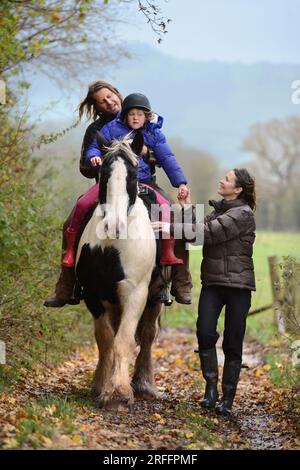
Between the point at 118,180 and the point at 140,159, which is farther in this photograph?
the point at 140,159

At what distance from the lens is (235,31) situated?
172625 millimetres

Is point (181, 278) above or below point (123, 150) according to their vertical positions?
below

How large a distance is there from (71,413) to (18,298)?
222 centimetres

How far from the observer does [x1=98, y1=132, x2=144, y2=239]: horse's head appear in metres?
6.81

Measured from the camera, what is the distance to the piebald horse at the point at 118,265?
23.0 ft

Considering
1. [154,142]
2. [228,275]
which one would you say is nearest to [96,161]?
[154,142]

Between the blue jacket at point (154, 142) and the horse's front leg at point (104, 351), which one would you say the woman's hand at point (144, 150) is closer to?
the blue jacket at point (154, 142)

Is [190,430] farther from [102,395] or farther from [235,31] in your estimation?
[235,31]

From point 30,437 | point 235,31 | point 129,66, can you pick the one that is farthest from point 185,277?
point 235,31

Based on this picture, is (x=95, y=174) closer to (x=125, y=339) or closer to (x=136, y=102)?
(x=136, y=102)

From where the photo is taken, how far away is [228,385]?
7691 millimetres

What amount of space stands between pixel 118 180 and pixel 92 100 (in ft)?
6.73

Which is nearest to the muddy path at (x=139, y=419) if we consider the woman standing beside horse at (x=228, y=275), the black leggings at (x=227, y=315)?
the woman standing beside horse at (x=228, y=275)

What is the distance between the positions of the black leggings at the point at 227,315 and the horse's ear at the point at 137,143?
4.87 feet
